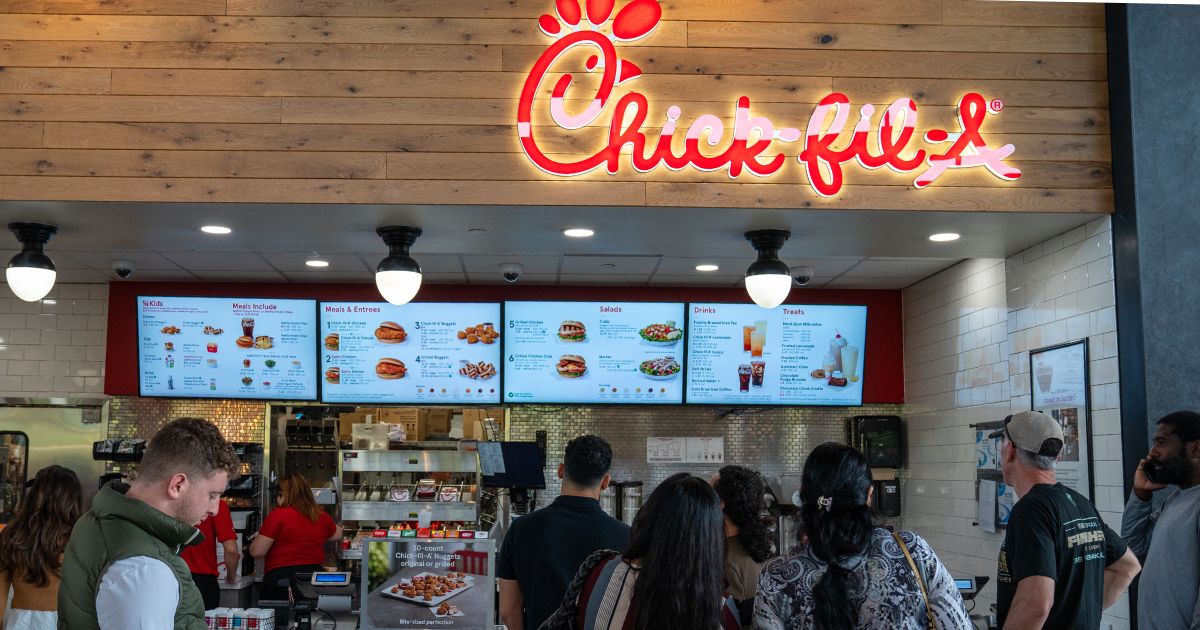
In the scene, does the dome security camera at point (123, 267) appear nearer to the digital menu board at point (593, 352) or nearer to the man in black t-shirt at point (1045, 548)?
the digital menu board at point (593, 352)

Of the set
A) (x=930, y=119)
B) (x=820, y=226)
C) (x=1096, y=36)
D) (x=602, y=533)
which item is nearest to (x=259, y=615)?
(x=602, y=533)

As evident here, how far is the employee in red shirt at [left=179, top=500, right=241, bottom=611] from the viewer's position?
5977 mm

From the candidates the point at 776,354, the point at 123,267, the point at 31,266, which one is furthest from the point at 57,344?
the point at 776,354

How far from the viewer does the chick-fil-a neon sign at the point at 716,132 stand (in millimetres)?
4246

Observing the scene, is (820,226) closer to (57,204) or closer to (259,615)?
(259,615)

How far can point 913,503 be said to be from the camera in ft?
23.2

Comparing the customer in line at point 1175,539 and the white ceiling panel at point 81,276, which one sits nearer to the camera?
the customer in line at point 1175,539

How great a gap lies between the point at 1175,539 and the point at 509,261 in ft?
13.8

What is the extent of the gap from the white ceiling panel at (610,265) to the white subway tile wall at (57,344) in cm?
347

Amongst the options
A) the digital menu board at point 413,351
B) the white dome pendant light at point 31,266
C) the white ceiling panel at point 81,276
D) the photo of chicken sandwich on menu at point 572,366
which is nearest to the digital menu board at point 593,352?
the photo of chicken sandwich on menu at point 572,366

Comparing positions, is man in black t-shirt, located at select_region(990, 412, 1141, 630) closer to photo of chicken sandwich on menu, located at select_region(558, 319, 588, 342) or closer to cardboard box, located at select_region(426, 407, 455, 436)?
photo of chicken sandwich on menu, located at select_region(558, 319, 588, 342)

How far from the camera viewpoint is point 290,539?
634cm

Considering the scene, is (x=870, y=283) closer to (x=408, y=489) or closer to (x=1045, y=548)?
(x=408, y=489)

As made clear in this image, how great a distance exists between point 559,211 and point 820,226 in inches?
46.8
